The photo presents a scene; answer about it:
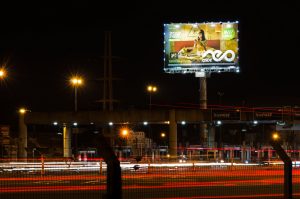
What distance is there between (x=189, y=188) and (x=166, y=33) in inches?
1657

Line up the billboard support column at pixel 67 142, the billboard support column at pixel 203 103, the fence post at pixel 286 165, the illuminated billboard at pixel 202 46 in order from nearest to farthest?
the fence post at pixel 286 165 < the billboard support column at pixel 67 142 < the illuminated billboard at pixel 202 46 < the billboard support column at pixel 203 103

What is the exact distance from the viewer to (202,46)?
62.7 meters

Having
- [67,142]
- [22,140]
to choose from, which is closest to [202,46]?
[67,142]

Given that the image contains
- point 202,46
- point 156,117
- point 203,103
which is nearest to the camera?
point 156,117

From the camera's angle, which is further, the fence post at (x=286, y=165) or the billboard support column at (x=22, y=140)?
the billboard support column at (x=22, y=140)

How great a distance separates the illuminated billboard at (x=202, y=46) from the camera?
206 ft

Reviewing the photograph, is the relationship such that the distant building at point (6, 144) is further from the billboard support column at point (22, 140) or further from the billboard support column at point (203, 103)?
the billboard support column at point (203, 103)

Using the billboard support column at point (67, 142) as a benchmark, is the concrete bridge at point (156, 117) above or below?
above

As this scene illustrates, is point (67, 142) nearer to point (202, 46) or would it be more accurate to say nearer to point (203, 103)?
point (203, 103)

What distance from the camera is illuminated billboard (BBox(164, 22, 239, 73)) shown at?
2472 inches

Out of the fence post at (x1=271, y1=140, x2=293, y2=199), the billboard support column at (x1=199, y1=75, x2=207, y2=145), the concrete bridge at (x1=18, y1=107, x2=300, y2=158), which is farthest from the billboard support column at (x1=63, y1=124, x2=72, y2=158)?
the fence post at (x1=271, y1=140, x2=293, y2=199)

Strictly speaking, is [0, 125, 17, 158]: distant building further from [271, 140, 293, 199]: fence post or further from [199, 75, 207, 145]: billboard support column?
[271, 140, 293, 199]: fence post

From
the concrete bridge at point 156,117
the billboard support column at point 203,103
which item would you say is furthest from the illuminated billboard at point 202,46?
the concrete bridge at point 156,117

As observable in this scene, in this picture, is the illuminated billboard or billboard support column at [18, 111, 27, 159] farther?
the illuminated billboard
